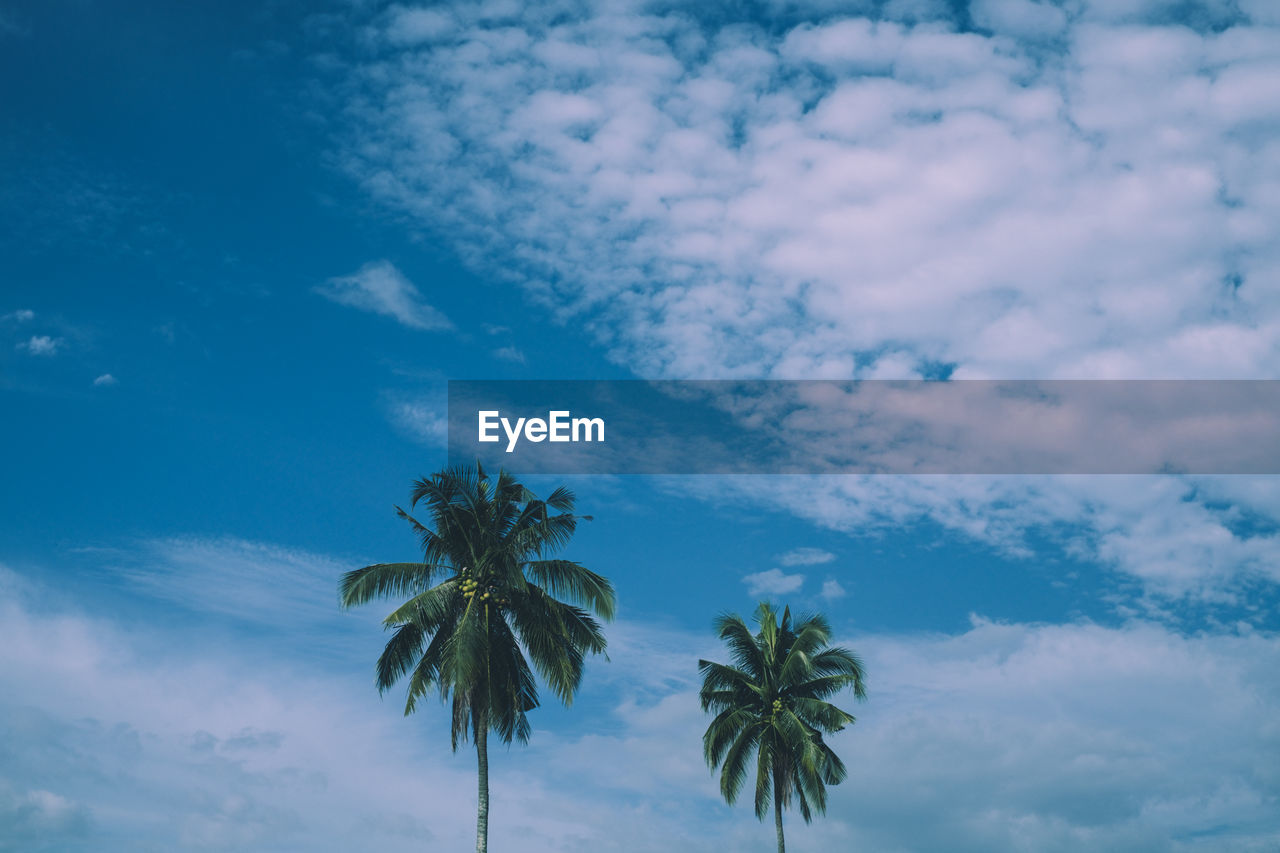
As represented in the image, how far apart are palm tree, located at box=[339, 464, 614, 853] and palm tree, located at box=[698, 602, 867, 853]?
11.3m

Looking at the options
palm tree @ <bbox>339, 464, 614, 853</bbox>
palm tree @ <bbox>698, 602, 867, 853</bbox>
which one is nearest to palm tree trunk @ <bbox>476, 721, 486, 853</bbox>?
palm tree @ <bbox>339, 464, 614, 853</bbox>

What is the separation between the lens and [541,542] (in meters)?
35.5

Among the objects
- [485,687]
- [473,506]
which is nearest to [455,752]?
[485,687]

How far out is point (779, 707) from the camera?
44562mm

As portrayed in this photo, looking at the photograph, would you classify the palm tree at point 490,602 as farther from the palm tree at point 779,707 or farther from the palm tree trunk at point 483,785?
the palm tree at point 779,707

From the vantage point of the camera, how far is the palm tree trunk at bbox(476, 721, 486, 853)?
33.1 metres

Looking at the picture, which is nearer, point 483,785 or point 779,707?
point 483,785

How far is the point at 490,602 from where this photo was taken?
1375 inches

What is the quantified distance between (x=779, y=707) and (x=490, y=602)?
50.1 ft

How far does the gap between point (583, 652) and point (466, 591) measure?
4.42 m

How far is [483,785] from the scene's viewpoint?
111 feet

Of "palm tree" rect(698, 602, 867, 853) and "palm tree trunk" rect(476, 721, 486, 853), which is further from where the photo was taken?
"palm tree" rect(698, 602, 867, 853)

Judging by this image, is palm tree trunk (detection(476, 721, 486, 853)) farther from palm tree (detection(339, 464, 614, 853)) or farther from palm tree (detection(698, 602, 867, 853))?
palm tree (detection(698, 602, 867, 853))

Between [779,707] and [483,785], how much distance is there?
14.9 m
